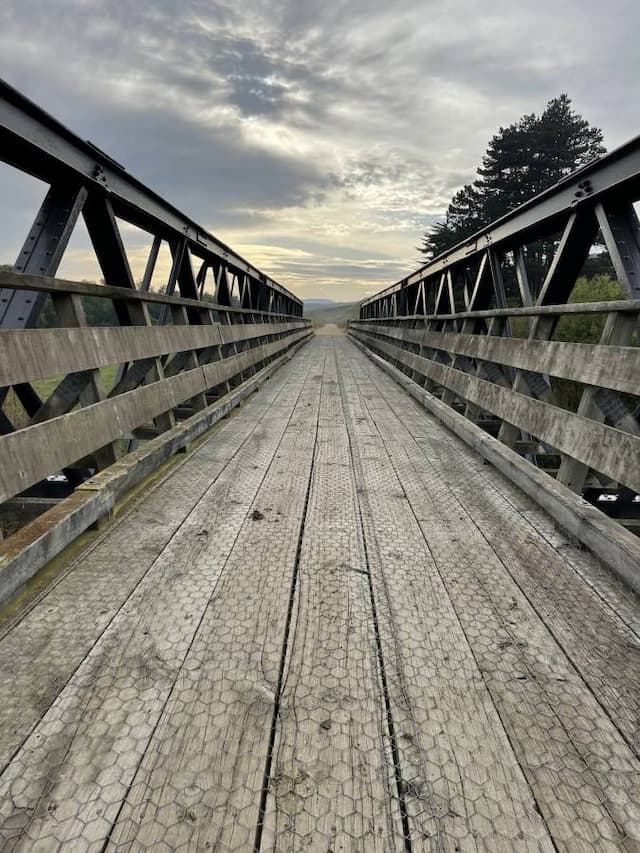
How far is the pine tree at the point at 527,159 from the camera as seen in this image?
101ft

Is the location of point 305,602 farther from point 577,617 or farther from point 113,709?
point 577,617

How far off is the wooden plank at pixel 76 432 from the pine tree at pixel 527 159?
31.0 metres

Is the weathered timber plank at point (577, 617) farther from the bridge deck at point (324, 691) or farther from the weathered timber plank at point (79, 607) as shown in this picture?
the weathered timber plank at point (79, 607)

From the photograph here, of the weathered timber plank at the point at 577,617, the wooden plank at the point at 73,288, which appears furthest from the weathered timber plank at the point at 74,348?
the weathered timber plank at the point at 577,617

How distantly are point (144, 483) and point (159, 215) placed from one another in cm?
232

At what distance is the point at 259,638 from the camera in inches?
55.8

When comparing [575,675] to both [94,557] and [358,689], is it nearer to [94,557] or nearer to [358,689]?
[358,689]

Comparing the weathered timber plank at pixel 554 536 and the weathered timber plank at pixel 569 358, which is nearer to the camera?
the weathered timber plank at pixel 554 536

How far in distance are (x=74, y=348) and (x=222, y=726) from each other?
5.89 ft

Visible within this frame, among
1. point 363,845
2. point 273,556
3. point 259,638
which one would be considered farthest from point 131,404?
point 363,845

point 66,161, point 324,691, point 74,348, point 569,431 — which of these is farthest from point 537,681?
point 66,161

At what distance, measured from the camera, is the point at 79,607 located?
1549mm

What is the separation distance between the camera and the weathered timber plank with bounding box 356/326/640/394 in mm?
1938

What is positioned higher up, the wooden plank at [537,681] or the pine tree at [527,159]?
the pine tree at [527,159]
